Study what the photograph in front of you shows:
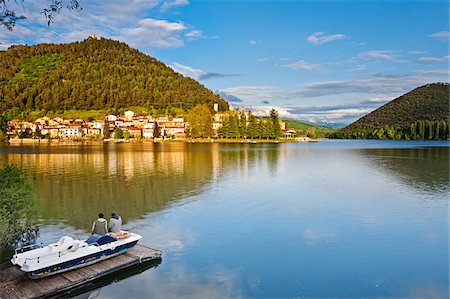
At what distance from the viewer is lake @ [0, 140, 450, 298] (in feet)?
49.1

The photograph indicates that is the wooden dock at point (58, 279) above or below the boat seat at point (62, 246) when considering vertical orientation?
below

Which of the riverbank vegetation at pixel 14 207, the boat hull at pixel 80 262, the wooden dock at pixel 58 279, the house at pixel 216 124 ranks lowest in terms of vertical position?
the wooden dock at pixel 58 279

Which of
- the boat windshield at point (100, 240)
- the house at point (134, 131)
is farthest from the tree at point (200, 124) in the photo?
the boat windshield at point (100, 240)

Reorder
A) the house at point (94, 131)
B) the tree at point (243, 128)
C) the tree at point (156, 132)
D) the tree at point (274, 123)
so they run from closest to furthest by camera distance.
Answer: the tree at point (243, 128) < the tree at point (274, 123) < the tree at point (156, 132) < the house at point (94, 131)

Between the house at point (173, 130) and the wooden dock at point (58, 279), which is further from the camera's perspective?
the house at point (173, 130)

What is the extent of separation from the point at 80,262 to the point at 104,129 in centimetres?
16880

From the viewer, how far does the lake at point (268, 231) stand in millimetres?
14969

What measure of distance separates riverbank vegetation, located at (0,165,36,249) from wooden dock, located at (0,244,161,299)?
9.57 ft

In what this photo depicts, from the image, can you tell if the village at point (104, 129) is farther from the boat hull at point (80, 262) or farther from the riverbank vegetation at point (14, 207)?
the boat hull at point (80, 262)

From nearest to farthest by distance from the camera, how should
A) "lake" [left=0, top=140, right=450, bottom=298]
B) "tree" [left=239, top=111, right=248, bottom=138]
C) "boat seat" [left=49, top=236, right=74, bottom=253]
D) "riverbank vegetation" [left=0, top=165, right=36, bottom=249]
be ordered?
"boat seat" [left=49, top=236, right=74, bottom=253], "lake" [left=0, top=140, right=450, bottom=298], "riverbank vegetation" [left=0, top=165, right=36, bottom=249], "tree" [left=239, top=111, right=248, bottom=138]

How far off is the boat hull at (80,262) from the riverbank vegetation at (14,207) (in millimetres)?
3767

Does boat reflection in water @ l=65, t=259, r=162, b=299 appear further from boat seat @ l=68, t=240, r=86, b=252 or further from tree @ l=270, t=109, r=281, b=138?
tree @ l=270, t=109, r=281, b=138

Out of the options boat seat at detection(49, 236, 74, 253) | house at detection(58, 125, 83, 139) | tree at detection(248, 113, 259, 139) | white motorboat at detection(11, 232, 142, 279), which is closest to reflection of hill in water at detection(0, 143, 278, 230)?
white motorboat at detection(11, 232, 142, 279)

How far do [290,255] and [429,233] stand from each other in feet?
28.7
